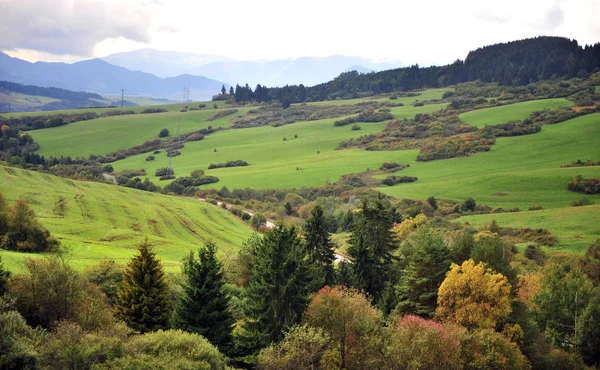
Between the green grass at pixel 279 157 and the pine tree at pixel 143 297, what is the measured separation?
307 feet

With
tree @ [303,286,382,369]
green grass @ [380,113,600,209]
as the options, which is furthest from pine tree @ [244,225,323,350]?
green grass @ [380,113,600,209]

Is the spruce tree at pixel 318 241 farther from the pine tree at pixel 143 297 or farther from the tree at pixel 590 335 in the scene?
the tree at pixel 590 335

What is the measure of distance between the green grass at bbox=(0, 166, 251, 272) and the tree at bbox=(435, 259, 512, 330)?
31887 mm

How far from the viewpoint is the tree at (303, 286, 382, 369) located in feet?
108

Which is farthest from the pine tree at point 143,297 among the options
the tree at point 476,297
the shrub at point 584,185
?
the shrub at point 584,185

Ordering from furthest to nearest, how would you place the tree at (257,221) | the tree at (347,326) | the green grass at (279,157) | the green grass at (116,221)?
the green grass at (279,157) → the tree at (257,221) → the green grass at (116,221) → the tree at (347,326)

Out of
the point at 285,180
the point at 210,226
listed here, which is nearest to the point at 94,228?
the point at 210,226

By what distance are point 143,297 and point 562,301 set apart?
45.7 metres

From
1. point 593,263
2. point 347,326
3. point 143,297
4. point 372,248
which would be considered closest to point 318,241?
point 372,248

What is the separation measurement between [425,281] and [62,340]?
30512 mm

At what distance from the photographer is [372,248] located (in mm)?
51625

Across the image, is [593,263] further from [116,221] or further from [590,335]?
[116,221]

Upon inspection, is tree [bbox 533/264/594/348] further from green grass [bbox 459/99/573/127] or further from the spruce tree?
green grass [bbox 459/99/573/127]

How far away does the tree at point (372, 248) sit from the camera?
50688mm
